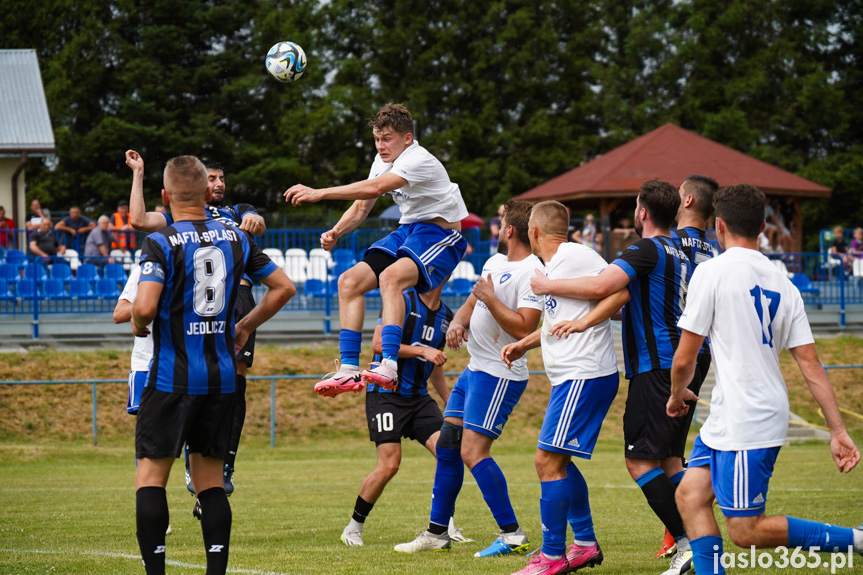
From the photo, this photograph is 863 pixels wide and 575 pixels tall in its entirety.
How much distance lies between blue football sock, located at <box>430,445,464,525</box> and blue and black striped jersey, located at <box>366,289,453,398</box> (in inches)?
27.6

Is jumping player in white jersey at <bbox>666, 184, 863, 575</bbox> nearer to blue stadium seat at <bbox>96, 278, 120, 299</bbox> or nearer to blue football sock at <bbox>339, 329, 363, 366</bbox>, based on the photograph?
blue football sock at <bbox>339, 329, 363, 366</bbox>

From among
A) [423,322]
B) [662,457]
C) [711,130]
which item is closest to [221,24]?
[711,130]

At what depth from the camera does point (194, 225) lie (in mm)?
5348

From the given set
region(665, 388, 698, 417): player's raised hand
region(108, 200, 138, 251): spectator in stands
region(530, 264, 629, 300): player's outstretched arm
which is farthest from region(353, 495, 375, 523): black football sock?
region(108, 200, 138, 251): spectator in stands

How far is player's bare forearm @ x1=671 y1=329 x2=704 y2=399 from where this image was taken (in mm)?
Answer: 4983

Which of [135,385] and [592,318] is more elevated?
[592,318]

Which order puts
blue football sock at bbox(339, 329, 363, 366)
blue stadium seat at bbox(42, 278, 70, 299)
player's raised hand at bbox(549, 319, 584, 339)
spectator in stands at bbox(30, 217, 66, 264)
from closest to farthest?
player's raised hand at bbox(549, 319, 584, 339) → blue football sock at bbox(339, 329, 363, 366) → blue stadium seat at bbox(42, 278, 70, 299) → spectator in stands at bbox(30, 217, 66, 264)

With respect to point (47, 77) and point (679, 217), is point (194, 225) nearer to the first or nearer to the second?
point (679, 217)

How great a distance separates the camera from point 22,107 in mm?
29453

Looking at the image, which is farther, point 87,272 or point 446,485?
point 87,272

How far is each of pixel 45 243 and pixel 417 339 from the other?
15297 mm

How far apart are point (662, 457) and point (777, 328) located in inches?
61.0

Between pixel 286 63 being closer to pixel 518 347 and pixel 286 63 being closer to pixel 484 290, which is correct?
pixel 484 290

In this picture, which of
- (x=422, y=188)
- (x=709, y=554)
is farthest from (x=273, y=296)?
(x=709, y=554)
